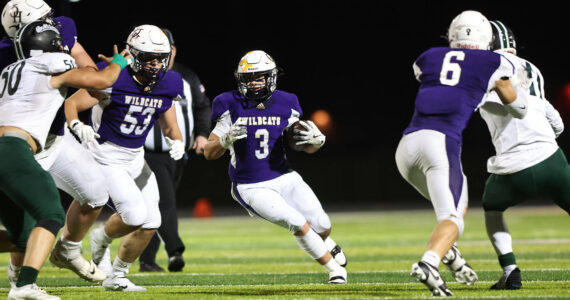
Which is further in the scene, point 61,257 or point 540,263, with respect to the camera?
point 540,263

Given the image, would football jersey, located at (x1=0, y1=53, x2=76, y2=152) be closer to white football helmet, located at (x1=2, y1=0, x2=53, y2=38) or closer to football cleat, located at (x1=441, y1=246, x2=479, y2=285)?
white football helmet, located at (x1=2, y1=0, x2=53, y2=38)

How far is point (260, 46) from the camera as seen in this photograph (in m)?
26.3

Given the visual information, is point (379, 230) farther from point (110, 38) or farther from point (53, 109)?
point (110, 38)

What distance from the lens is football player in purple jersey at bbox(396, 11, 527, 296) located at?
4609 mm

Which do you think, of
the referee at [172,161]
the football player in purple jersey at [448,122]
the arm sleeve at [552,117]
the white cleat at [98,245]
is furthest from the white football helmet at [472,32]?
the referee at [172,161]

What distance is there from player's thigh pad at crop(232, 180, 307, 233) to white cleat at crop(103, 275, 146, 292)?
2.96 feet

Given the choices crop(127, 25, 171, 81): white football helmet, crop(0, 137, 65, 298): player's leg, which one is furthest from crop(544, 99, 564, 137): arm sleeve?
crop(0, 137, 65, 298): player's leg

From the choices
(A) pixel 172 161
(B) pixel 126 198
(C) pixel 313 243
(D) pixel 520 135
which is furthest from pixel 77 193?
(D) pixel 520 135

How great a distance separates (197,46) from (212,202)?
16.3 feet

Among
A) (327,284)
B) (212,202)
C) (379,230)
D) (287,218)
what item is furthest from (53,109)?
(212,202)

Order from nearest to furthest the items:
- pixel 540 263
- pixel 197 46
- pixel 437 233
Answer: pixel 437 233
pixel 540 263
pixel 197 46

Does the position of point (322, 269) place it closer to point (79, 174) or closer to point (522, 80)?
point (79, 174)

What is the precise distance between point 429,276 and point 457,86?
1.06 m

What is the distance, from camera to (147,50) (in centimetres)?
554
